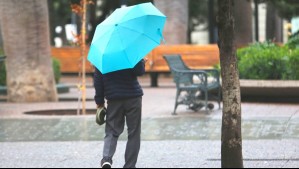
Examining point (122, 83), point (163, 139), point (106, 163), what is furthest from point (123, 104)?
point (163, 139)

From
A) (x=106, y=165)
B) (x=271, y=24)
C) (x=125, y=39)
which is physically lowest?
(x=271, y=24)

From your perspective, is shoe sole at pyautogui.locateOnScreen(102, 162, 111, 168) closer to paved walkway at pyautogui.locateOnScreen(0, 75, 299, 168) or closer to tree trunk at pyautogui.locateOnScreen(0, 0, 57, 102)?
paved walkway at pyautogui.locateOnScreen(0, 75, 299, 168)

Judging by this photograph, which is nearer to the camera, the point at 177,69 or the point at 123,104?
the point at 123,104

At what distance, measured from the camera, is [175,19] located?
28.0 meters

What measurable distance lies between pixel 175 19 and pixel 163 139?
16.4 m

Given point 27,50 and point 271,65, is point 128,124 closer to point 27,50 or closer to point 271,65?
point 271,65

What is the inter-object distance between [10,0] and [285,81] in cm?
605

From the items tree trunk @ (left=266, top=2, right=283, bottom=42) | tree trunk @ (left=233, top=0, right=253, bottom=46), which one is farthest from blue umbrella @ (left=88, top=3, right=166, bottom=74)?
tree trunk @ (left=266, top=2, right=283, bottom=42)

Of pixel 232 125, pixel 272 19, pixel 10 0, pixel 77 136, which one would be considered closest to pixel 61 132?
pixel 77 136

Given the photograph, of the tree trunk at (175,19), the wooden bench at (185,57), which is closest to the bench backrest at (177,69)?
the wooden bench at (185,57)

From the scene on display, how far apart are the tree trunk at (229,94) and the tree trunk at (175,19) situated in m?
19.4

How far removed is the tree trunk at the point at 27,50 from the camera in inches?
720

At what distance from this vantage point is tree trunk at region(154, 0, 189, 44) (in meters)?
27.9

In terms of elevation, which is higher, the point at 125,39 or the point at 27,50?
the point at 125,39
